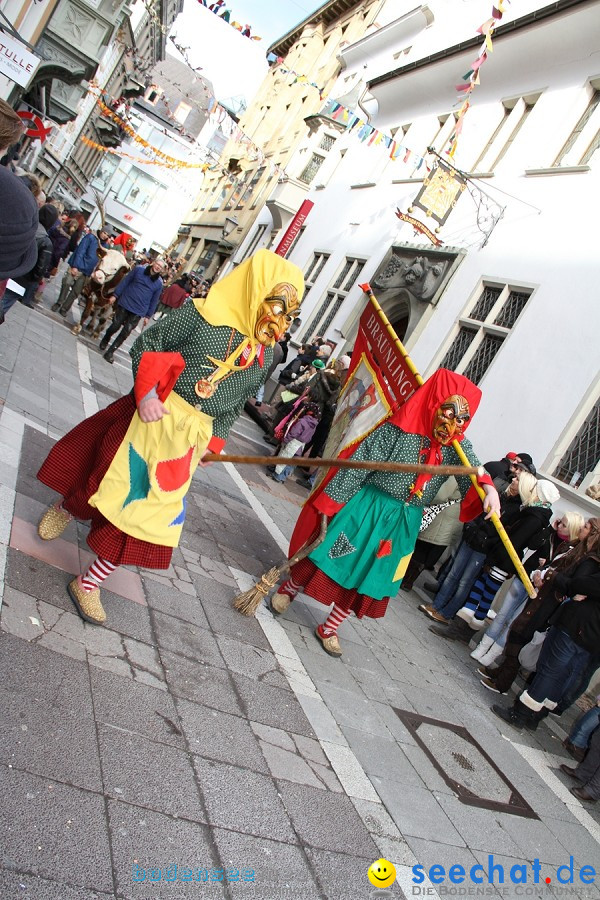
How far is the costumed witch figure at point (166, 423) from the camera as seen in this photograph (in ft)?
11.6

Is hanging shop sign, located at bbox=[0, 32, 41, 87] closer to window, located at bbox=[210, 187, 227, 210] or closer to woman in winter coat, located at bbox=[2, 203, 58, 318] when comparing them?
woman in winter coat, located at bbox=[2, 203, 58, 318]

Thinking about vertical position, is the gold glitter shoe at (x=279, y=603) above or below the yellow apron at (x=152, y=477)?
below

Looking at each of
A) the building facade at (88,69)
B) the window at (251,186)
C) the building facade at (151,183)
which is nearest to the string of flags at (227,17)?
the building facade at (88,69)

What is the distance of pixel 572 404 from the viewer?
8.46 metres

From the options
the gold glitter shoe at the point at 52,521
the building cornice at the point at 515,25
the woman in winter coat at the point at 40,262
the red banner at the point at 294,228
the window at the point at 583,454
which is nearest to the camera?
the gold glitter shoe at the point at 52,521

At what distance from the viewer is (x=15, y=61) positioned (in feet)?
42.4

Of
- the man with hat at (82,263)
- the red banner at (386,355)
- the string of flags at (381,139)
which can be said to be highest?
the string of flags at (381,139)

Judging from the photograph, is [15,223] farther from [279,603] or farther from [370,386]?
[279,603]

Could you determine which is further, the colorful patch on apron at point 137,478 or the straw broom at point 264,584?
the straw broom at point 264,584

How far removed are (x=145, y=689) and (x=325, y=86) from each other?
2978 centimetres

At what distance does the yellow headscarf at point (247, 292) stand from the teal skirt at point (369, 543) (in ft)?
5.39

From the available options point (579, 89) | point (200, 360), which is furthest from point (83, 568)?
point (579, 89)

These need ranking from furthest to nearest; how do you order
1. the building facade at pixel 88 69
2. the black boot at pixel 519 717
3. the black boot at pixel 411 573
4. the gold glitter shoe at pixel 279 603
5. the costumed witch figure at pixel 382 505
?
the building facade at pixel 88 69 → the black boot at pixel 411 573 → the black boot at pixel 519 717 → the gold glitter shoe at pixel 279 603 → the costumed witch figure at pixel 382 505

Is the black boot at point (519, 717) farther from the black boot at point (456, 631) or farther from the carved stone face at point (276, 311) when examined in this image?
the carved stone face at point (276, 311)
